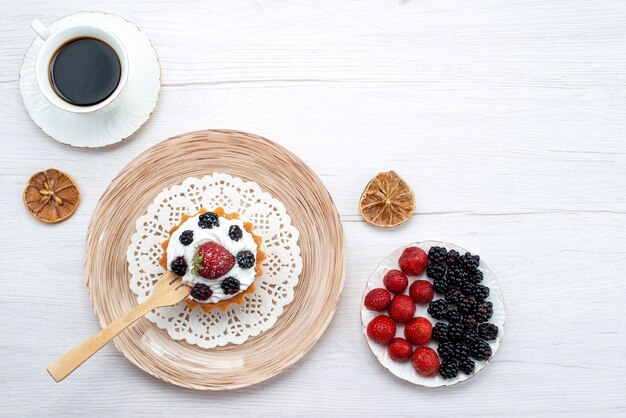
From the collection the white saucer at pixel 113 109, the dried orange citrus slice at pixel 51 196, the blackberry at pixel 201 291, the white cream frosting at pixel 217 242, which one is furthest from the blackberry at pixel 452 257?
the dried orange citrus slice at pixel 51 196

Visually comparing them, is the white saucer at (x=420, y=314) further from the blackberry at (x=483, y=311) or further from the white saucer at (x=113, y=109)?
the white saucer at (x=113, y=109)

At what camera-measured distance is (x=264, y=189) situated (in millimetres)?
1615

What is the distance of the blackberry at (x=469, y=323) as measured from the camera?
1.57 metres

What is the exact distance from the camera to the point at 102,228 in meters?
1.57

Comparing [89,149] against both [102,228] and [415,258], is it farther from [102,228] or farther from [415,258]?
[415,258]

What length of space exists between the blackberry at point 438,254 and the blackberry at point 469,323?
0.51ft

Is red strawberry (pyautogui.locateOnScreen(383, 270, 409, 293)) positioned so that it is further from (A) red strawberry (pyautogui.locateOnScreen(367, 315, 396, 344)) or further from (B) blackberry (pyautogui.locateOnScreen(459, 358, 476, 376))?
(B) blackberry (pyautogui.locateOnScreen(459, 358, 476, 376))

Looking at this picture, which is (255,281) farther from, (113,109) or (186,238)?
(113,109)

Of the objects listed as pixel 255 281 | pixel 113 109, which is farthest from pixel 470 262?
pixel 113 109

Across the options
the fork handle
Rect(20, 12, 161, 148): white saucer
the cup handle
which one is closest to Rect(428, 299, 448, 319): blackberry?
the fork handle

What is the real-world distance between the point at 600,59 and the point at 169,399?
4.79 feet

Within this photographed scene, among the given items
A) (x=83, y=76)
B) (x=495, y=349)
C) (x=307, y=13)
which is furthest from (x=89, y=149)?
(x=495, y=349)

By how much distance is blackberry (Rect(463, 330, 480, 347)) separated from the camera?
1564 mm

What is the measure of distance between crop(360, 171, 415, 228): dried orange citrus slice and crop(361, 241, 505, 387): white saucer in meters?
0.09
